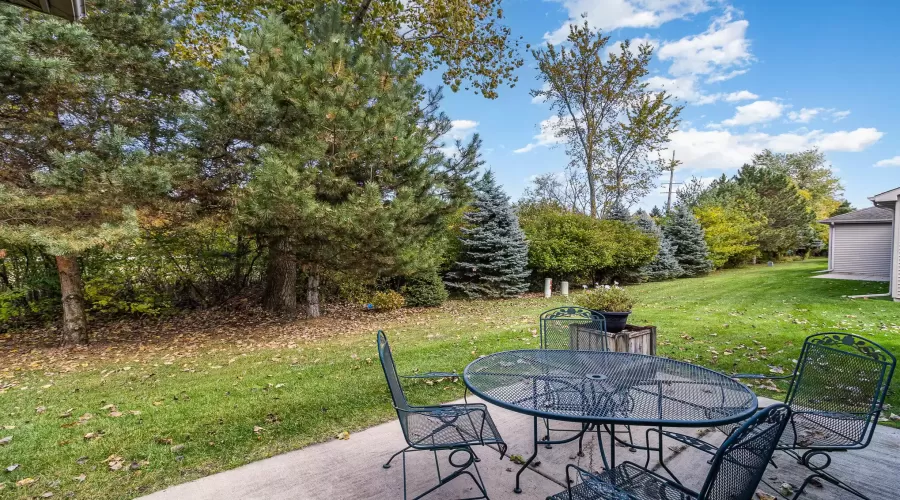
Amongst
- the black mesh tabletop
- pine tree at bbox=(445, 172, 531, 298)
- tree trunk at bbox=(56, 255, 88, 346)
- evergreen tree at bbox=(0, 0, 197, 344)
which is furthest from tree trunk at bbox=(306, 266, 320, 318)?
the black mesh tabletop

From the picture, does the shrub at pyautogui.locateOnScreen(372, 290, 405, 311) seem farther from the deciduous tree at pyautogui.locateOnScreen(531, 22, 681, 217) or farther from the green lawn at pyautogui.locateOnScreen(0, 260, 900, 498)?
the deciduous tree at pyautogui.locateOnScreen(531, 22, 681, 217)

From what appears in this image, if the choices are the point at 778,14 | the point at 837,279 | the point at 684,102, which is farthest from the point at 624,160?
the point at 778,14

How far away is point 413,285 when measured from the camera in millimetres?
10086

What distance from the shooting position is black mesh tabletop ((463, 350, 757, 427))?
184 centimetres

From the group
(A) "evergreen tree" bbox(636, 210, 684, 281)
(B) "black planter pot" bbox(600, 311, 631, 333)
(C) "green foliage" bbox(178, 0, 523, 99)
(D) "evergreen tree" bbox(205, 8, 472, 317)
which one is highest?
(C) "green foliage" bbox(178, 0, 523, 99)

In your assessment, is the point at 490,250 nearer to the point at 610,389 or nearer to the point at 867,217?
the point at 610,389

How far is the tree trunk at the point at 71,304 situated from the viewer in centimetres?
629

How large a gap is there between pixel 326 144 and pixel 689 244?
16324mm

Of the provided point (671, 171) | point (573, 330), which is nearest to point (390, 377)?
point (573, 330)

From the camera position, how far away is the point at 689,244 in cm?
1725

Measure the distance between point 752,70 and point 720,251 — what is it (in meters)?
9.17

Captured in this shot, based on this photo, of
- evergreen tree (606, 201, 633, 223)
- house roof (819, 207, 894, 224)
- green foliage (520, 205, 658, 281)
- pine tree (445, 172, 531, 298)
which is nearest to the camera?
pine tree (445, 172, 531, 298)

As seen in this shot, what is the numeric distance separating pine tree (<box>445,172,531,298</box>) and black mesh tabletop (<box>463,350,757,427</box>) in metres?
8.30

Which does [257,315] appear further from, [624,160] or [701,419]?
[624,160]
